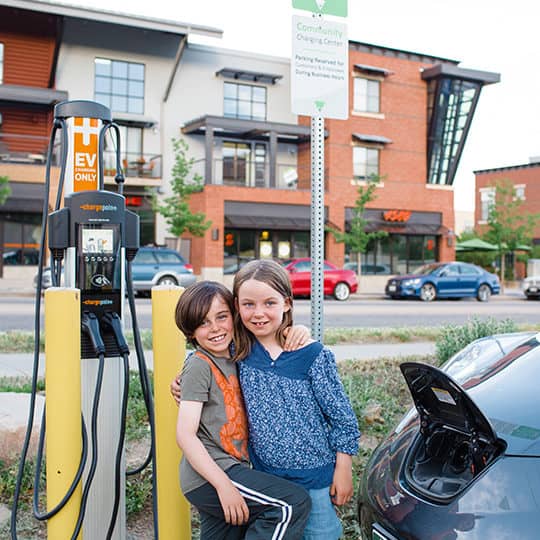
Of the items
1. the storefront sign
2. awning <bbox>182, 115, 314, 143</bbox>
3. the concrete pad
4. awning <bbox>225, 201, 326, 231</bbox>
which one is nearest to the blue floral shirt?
the concrete pad

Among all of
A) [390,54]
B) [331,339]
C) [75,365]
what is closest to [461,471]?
[75,365]

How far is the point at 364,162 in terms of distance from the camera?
113ft

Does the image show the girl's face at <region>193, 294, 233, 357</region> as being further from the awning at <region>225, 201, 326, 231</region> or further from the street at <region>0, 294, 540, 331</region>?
the awning at <region>225, 201, 326, 231</region>

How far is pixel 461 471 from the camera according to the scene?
2.07m

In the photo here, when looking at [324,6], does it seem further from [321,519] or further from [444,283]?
[444,283]

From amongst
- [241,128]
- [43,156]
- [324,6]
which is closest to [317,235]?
[324,6]

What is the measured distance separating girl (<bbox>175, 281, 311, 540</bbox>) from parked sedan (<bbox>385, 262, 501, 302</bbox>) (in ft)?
74.9

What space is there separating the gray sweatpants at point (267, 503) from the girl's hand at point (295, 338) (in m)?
0.44

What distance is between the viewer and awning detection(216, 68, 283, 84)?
3212 centimetres

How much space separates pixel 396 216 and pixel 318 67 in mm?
31173

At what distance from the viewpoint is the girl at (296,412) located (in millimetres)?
2375

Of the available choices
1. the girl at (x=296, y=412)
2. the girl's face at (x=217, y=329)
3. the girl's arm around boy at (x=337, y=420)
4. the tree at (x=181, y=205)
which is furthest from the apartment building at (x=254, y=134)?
the girl's arm around boy at (x=337, y=420)

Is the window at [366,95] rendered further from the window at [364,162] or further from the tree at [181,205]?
the tree at [181,205]

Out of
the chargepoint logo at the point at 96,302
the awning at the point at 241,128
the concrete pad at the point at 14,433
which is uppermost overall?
the awning at the point at 241,128
